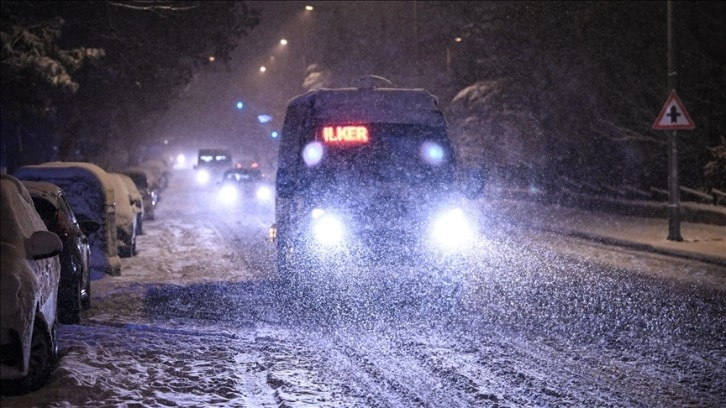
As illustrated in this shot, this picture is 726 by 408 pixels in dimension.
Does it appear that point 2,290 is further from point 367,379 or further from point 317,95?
point 317,95

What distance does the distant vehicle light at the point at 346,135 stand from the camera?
41.0ft

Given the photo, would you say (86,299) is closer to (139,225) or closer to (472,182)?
(472,182)

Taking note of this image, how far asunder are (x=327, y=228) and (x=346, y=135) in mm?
1502

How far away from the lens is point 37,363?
6.26 meters

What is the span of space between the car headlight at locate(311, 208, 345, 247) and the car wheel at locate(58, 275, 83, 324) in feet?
10.8

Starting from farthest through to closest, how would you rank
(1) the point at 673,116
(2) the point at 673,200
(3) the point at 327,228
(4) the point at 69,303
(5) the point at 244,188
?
(5) the point at 244,188, (2) the point at 673,200, (1) the point at 673,116, (3) the point at 327,228, (4) the point at 69,303

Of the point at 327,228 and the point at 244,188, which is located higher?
the point at 244,188

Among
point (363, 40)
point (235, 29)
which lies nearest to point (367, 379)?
point (235, 29)

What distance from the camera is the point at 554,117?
30766 mm

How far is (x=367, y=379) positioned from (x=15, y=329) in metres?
2.82

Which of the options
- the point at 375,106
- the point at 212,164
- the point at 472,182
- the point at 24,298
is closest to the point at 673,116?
the point at 472,182

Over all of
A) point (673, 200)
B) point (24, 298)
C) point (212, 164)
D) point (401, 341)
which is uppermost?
point (212, 164)

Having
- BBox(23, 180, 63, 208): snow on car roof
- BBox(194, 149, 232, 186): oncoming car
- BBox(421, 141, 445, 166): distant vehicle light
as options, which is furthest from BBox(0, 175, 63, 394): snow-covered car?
BBox(194, 149, 232, 186): oncoming car

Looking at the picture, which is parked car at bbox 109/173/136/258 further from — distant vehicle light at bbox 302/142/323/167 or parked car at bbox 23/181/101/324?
parked car at bbox 23/181/101/324
